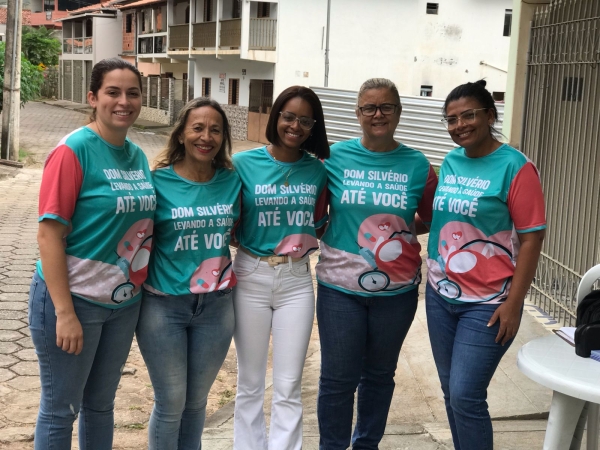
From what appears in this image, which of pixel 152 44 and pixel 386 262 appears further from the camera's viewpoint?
pixel 152 44

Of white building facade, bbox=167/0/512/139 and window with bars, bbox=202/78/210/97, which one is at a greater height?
A: white building facade, bbox=167/0/512/139

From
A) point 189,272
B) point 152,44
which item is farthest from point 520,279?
point 152,44

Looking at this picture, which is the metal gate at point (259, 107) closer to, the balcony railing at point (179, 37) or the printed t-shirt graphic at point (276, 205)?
the balcony railing at point (179, 37)

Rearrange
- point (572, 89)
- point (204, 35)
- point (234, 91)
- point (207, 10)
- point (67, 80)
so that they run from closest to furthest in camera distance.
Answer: point (572, 89) → point (234, 91) → point (204, 35) → point (207, 10) → point (67, 80)

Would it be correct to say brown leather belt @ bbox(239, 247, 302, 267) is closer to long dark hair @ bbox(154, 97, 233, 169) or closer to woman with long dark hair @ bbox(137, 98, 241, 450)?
woman with long dark hair @ bbox(137, 98, 241, 450)

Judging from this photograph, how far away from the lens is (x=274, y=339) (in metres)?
3.38

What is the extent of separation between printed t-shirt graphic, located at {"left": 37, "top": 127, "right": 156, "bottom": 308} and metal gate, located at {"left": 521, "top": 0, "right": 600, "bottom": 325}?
3.50m

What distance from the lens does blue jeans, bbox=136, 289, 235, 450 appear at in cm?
304

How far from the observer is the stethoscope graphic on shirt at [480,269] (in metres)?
3.01

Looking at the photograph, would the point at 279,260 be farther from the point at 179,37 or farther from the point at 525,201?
the point at 179,37

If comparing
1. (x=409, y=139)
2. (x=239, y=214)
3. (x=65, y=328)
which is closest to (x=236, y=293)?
(x=239, y=214)

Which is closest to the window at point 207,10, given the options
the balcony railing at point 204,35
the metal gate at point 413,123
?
the balcony railing at point 204,35

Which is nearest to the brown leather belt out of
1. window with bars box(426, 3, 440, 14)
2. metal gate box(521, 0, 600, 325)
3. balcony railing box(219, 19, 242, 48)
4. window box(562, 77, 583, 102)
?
metal gate box(521, 0, 600, 325)

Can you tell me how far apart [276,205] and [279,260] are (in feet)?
0.80
